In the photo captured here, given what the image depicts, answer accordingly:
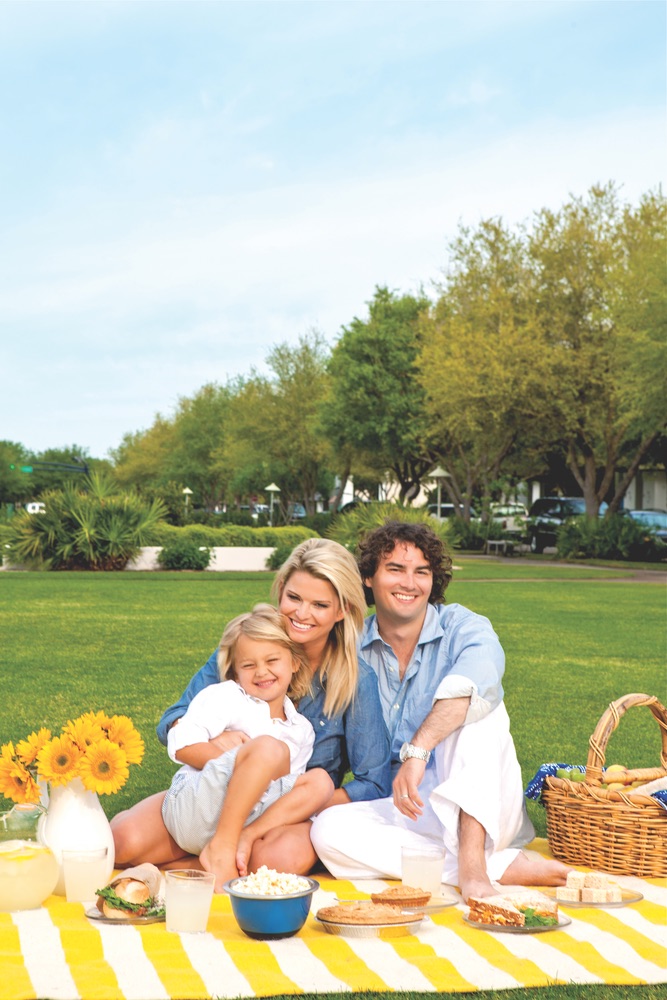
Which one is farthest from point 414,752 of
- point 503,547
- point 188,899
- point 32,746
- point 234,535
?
point 503,547

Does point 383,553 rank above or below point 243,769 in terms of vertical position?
above

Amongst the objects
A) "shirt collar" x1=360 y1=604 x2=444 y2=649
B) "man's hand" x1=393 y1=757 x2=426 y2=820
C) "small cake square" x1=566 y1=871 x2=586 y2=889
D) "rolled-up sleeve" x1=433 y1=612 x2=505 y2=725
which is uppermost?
"shirt collar" x1=360 y1=604 x2=444 y2=649

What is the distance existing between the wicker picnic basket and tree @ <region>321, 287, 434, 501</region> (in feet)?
124

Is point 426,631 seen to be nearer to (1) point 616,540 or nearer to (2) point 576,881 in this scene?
(2) point 576,881

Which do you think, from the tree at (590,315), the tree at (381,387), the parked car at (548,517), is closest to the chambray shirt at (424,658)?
the tree at (590,315)

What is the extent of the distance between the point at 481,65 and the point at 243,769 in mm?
9232

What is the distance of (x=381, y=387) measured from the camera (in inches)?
1734

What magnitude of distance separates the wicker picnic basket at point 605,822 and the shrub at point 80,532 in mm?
20330

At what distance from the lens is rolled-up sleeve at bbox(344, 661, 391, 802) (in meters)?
4.72

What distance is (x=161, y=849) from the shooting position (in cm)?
455

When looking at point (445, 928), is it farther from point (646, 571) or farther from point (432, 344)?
point (432, 344)

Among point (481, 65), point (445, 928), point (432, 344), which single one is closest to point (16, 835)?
point (445, 928)

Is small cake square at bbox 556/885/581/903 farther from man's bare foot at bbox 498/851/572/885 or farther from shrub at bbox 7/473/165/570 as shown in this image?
shrub at bbox 7/473/165/570

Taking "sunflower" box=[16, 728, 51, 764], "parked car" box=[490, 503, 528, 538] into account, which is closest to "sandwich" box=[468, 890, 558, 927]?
"sunflower" box=[16, 728, 51, 764]
